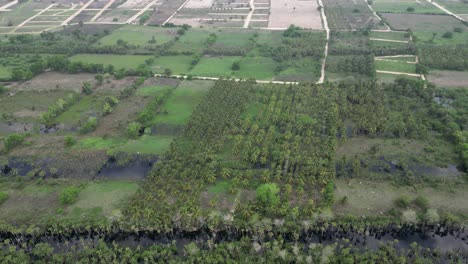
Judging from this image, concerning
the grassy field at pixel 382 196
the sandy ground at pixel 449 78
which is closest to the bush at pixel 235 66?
the sandy ground at pixel 449 78

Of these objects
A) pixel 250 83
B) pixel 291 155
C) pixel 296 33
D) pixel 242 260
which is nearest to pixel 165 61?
pixel 250 83

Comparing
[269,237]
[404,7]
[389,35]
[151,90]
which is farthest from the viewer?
[404,7]

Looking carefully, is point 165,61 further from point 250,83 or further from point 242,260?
point 242,260

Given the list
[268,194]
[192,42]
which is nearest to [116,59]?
[192,42]

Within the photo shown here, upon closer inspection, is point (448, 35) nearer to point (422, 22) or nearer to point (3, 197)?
point (422, 22)

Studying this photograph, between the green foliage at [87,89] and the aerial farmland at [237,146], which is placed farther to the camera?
the green foliage at [87,89]

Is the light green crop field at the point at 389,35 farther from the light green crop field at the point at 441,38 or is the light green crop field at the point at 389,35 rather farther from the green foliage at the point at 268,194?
the green foliage at the point at 268,194

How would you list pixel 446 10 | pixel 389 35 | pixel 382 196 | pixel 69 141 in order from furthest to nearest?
pixel 446 10 < pixel 389 35 < pixel 69 141 < pixel 382 196

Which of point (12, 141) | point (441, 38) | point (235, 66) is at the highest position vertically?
point (441, 38)
